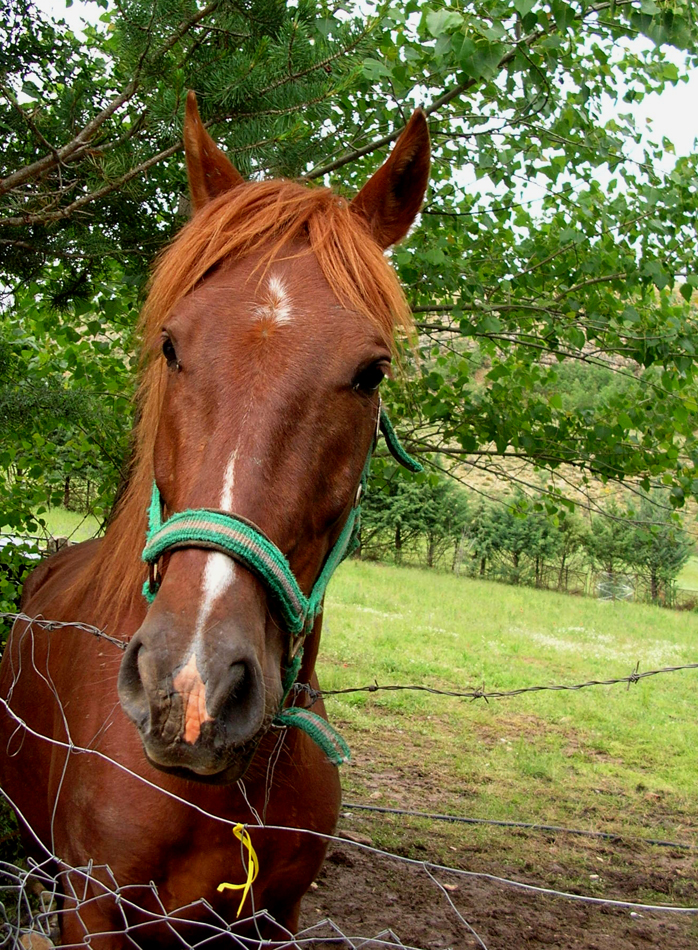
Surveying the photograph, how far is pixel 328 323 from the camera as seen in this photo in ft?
5.76

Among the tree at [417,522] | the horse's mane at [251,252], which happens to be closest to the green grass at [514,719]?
the horse's mane at [251,252]

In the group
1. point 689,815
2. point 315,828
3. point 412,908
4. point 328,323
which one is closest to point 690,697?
point 689,815

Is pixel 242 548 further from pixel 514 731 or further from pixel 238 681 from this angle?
pixel 514 731

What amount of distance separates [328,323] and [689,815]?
5786 mm

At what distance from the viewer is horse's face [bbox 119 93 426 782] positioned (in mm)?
1293

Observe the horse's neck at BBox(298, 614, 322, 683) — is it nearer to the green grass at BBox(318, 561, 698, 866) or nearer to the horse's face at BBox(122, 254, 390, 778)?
the horse's face at BBox(122, 254, 390, 778)

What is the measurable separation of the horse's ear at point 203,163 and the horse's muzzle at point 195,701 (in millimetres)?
1500

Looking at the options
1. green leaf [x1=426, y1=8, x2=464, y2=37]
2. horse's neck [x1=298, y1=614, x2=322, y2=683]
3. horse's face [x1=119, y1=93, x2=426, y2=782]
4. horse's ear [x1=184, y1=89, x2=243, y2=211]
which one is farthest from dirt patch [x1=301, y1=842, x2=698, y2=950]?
green leaf [x1=426, y1=8, x2=464, y2=37]

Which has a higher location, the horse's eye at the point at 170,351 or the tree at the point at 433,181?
the tree at the point at 433,181

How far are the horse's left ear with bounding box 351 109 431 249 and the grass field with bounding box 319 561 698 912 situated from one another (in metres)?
3.83

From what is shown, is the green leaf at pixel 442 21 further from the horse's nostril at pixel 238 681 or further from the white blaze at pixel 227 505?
the horse's nostril at pixel 238 681

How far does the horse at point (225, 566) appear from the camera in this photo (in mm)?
1352

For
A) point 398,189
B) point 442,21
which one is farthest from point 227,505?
point 442,21

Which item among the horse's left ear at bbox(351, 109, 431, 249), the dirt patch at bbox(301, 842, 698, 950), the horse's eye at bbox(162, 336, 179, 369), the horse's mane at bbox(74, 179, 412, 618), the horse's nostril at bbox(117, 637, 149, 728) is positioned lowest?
the dirt patch at bbox(301, 842, 698, 950)
